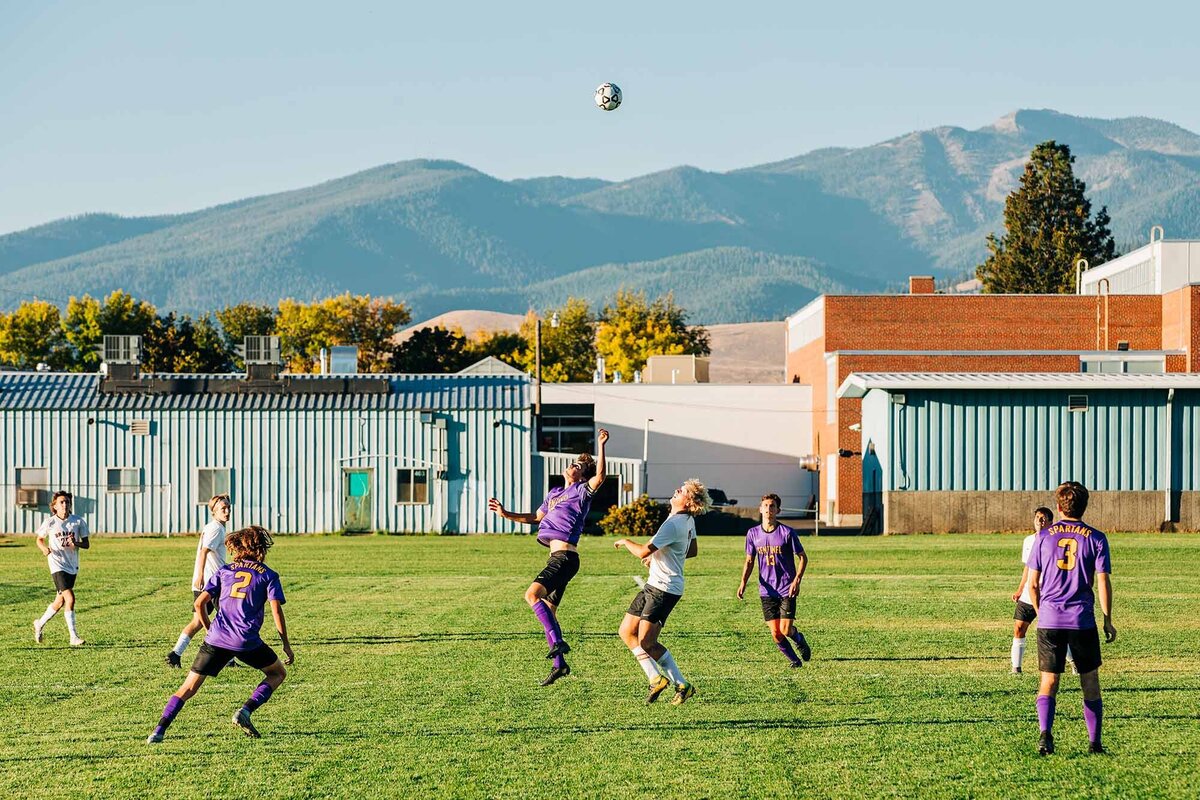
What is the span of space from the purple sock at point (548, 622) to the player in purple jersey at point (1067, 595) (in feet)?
18.3

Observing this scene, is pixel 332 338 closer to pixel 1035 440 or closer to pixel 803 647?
pixel 1035 440

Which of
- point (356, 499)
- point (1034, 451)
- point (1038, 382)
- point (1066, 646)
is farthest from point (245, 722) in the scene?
point (356, 499)

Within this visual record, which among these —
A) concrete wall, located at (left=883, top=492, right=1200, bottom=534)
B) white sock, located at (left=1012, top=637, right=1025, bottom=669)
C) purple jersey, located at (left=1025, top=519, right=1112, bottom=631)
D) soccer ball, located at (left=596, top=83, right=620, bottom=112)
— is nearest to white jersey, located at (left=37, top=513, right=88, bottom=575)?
white sock, located at (left=1012, top=637, right=1025, bottom=669)

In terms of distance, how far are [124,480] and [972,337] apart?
36411 millimetres

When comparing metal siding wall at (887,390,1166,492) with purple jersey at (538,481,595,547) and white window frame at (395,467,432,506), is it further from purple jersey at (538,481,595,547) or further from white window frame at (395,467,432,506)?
purple jersey at (538,481,595,547)

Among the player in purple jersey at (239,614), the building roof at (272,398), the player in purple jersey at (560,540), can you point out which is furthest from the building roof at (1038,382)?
the player in purple jersey at (239,614)

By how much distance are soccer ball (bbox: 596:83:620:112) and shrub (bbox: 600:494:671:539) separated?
53.1 ft

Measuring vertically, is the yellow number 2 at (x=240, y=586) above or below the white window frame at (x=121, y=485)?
above

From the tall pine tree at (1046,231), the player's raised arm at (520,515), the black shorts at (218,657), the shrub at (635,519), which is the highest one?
the tall pine tree at (1046,231)

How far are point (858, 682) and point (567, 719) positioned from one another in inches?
146

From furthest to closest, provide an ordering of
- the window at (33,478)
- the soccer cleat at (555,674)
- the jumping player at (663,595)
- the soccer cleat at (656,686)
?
the window at (33,478) < the soccer cleat at (555,674) < the soccer cleat at (656,686) < the jumping player at (663,595)

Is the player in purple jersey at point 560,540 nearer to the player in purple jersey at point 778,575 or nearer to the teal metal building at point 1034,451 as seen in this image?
the player in purple jersey at point 778,575

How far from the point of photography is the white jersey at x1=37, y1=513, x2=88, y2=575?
63.5ft

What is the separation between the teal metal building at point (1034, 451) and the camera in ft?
156
